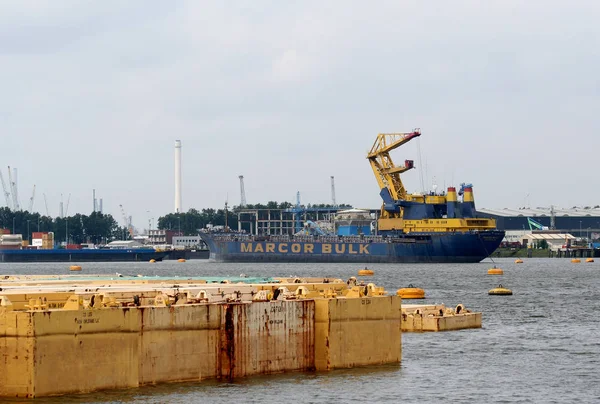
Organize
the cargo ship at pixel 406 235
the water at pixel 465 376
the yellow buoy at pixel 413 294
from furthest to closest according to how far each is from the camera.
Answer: the cargo ship at pixel 406 235, the yellow buoy at pixel 413 294, the water at pixel 465 376

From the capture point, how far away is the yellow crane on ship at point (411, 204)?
15012 centimetres

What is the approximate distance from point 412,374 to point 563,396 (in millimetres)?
4600

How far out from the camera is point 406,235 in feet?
500

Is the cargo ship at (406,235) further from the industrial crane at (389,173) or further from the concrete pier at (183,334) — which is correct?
the concrete pier at (183,334)

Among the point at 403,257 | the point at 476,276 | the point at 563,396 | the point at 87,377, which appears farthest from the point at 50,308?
the point at 403,257

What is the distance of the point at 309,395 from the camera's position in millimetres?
27828

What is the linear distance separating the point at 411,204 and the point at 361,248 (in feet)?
34.4

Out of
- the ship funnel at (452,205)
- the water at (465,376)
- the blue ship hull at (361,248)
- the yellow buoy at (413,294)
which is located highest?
the ship funnel at (452,205)

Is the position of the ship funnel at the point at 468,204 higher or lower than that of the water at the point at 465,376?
higher

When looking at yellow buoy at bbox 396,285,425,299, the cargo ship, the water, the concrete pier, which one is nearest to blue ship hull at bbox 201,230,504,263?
the cargo ship

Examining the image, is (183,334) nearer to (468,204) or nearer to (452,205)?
(452,205)

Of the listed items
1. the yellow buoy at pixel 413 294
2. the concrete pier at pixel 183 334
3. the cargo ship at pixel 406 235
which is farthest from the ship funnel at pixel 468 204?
the concrete pier at pixel 183 334

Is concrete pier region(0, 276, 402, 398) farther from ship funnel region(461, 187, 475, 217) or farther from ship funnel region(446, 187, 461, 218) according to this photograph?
ship funnel region(461, 187, 475, 217)

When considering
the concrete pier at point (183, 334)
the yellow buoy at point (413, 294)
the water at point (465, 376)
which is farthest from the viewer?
the yellow buoy at point (413, 294)
